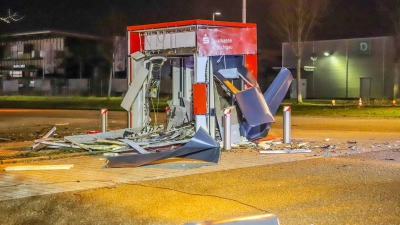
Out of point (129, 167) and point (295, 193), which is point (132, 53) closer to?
point (129, 167)

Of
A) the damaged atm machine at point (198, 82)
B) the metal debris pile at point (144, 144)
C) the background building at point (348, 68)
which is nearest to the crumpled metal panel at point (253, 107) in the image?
the damaged atm machine at point (198, 82)

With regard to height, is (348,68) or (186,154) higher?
(348,68)

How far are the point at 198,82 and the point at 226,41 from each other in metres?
1.46

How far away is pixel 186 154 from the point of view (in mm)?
12562

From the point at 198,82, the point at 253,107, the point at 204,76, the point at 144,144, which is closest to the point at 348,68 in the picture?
the point at 253,107

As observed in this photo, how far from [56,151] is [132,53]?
441cm

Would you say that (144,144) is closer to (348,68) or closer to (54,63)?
(348,68)

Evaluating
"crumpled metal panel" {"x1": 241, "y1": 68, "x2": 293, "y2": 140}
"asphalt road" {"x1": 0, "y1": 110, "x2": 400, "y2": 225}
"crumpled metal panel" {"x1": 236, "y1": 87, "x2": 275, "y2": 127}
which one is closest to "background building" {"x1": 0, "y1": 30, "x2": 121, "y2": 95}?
"crumpled metal panel" {"x1": 241, "y1": 68, "x2": 293, "y2": 140}

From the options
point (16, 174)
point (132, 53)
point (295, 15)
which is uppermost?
point (295, 15)

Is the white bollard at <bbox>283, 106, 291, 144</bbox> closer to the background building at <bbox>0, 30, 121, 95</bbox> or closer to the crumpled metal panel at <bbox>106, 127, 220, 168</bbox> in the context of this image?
the crumpled metal panel at <bbox>106, 127, 220, 168</bbox>

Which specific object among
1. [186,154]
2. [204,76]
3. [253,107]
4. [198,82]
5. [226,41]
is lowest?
[186,154]

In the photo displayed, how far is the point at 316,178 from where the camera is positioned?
1058cm

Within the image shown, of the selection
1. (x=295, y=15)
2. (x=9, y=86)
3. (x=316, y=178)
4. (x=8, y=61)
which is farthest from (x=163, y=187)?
(x=8, y=61)

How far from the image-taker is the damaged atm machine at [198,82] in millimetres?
15367
